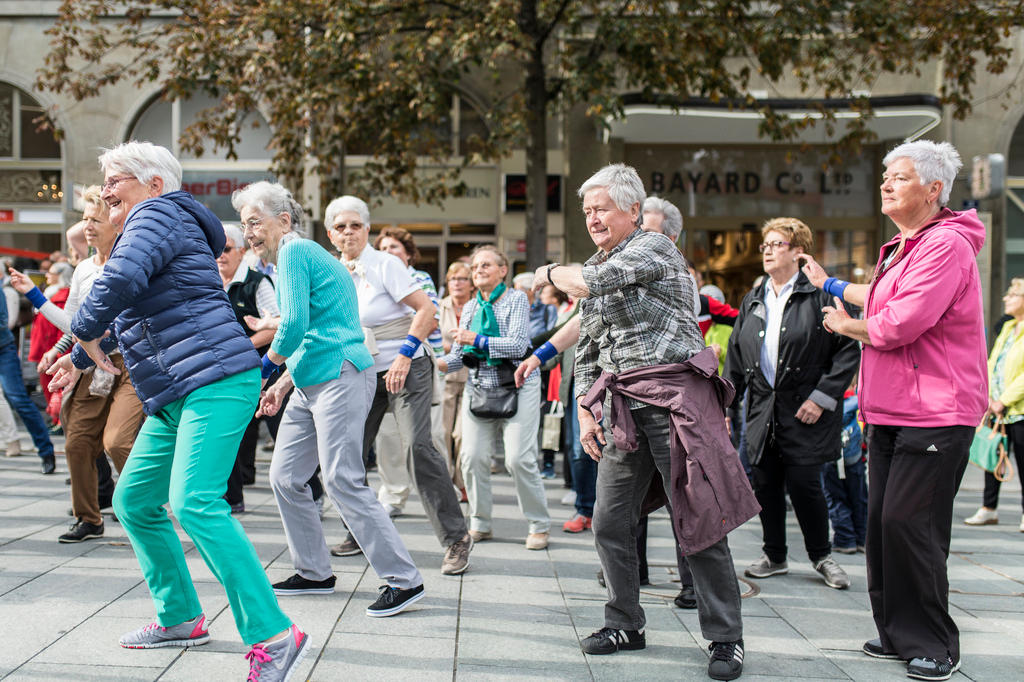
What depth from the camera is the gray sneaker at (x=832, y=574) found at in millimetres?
4891

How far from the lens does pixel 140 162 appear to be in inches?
133

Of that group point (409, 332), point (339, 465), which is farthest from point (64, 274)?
point (339, 465)

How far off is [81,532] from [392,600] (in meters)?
2.46

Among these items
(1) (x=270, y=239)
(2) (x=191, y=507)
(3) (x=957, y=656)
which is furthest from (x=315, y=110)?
(3) (x=957, y=656)

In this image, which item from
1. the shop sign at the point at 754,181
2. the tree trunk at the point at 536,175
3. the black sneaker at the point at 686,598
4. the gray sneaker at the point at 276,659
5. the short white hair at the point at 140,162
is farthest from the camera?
the shop sign at the point at 754,181

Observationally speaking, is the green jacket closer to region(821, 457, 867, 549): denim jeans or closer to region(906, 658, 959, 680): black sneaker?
region(821, 457, 867, 549): denim jeans

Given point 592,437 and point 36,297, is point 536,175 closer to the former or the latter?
point 36,297

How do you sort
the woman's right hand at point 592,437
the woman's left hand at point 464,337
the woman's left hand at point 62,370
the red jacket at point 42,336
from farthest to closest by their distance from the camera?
1. the red jacket at point 42,336
2. the woman's left hand at point 464,337
3. the woman's left hand at point 62,370
4. the woman's right hand at point 592,437

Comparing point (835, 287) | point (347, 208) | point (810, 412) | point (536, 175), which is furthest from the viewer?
point (536, 175)

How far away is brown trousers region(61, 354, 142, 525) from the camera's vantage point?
525 cm

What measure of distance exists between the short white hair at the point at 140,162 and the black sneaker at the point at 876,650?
344 cm

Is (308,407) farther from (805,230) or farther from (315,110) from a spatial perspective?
(315,110)

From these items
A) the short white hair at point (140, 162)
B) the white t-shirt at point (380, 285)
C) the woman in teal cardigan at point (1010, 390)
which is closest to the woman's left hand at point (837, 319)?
the white t-shirt at point (380, 285)

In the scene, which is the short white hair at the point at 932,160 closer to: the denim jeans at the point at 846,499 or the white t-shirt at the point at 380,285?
the white t-shirt at the point at 380,285
